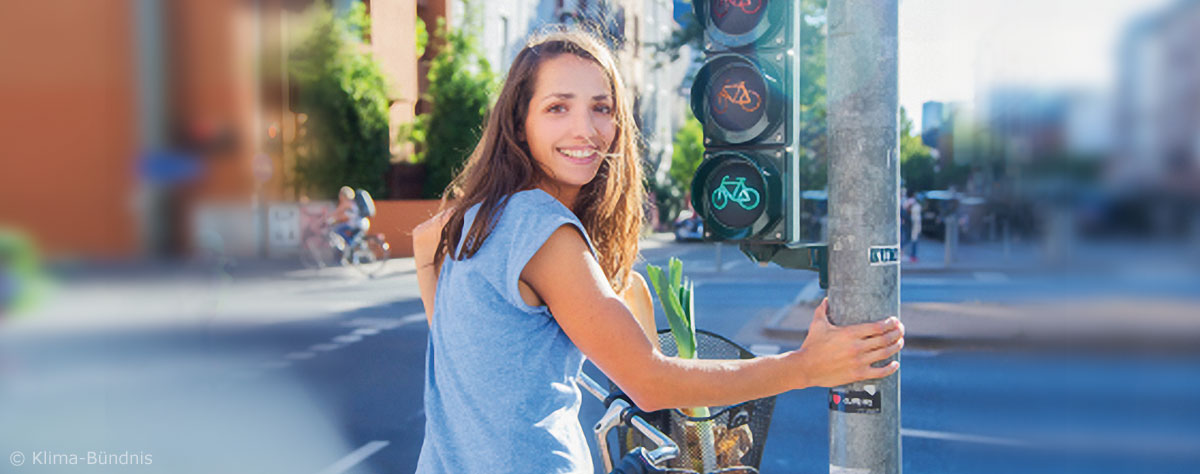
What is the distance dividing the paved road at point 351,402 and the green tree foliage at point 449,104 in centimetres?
1538

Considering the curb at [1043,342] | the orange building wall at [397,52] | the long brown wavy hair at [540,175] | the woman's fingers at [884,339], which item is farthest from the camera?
the orange building wall at [397,52]

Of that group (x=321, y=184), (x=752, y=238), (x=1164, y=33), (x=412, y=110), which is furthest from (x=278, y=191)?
(x=1164, y=33)

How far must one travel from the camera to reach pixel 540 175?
1597mm

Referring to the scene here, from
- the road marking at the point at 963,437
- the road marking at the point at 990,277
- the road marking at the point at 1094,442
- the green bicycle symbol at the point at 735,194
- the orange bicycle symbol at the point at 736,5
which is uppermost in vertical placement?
the orange bicycle symbol at the point at 736,5

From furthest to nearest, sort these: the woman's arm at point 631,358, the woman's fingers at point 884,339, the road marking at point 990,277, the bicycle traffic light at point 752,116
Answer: the road marking at point 990,277 < the bicycle traffic light at point 752,116 < the woman's fingers at point 884,339 < the woman's arm at point 631,358

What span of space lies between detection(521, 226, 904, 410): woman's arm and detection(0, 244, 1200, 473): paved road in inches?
167

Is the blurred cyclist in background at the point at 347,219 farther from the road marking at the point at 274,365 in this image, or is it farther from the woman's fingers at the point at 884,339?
the woman's fingers at the point at 884,339

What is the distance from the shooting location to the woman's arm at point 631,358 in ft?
4.63

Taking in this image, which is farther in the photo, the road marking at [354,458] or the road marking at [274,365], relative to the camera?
the road marking at [274,365]

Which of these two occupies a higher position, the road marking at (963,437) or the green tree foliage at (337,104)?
the green tree foliage at (337,104)

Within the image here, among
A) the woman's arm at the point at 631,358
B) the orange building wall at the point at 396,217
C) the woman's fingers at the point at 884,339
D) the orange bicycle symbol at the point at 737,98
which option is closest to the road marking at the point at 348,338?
the orange bicycle symbol at the point at 737,98

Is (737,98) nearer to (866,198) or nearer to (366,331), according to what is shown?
(866,198)

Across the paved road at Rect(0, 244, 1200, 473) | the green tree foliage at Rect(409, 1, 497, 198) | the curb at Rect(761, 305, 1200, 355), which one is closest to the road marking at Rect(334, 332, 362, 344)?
the paved road at Rect(0, 244, 1200, 473)

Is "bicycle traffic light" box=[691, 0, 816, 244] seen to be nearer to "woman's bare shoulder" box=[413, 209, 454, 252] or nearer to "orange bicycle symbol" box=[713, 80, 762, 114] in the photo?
"orange bicycle symbol" box=[713, 80, 762, 114]
